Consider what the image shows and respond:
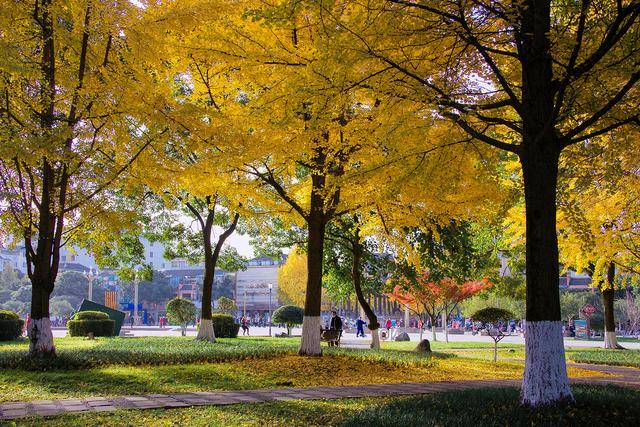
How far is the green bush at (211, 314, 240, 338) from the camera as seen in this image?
2483 centimetres

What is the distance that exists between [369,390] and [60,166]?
23.7 ft

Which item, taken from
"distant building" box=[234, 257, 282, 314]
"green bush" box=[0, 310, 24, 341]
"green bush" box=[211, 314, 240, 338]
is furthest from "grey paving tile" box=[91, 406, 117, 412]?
"distant building" box=[234, 257, 282, 314]

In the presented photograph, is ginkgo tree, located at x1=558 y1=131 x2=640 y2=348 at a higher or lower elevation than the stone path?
higher

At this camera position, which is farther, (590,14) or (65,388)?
(65,388)

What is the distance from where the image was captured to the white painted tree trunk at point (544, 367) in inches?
239

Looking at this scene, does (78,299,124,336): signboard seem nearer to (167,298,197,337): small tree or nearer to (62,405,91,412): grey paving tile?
(167,298,197,337): small tree

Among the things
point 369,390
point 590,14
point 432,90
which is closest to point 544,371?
point 369,390

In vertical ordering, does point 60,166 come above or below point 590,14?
below

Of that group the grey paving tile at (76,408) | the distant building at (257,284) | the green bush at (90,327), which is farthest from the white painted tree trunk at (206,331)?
the distant building at (257,284)

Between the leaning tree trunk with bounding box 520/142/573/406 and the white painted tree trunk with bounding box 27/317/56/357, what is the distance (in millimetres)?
8371

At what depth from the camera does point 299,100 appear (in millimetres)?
7496

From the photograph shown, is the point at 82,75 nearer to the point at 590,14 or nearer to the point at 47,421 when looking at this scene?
the point at 47,421

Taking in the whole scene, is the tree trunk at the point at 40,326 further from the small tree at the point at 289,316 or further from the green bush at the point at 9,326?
the small tree at the point at 289,316

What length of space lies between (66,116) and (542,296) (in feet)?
30.5
